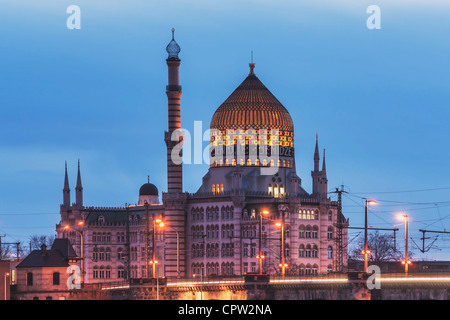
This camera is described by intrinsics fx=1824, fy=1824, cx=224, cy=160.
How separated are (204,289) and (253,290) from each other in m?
9.06
